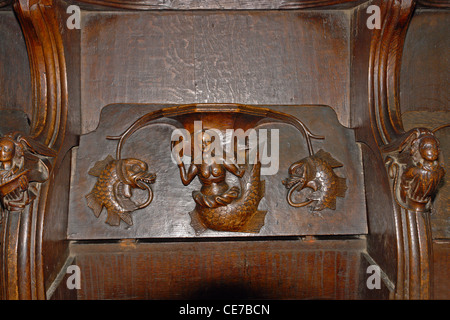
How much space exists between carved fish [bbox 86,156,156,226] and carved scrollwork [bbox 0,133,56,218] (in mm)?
213

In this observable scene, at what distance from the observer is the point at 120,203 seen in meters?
1.47

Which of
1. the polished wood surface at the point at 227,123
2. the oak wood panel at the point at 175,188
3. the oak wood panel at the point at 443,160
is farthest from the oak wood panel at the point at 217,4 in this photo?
the oak wood panel at the point at 443,160

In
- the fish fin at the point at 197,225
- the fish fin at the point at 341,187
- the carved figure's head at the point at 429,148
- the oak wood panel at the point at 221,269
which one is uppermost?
the carved figure's head at the point at 429,148

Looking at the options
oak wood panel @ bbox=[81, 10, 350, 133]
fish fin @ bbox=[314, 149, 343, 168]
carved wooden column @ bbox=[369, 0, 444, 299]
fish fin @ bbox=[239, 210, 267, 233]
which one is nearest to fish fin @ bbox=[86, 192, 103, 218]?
oak wood panel @ bbox=[81, 10, 350, 133]

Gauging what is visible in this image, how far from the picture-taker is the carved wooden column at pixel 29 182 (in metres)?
1.21

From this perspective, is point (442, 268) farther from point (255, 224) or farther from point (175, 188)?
point (175, 188)

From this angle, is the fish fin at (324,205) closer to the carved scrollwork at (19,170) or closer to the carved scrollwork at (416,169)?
the carved scrollwork at (416,169)

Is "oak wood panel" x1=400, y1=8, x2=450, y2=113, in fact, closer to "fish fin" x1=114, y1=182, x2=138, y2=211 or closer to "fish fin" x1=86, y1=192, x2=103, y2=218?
"fish fin" x1=114, y1=182, x2=138, y2=211

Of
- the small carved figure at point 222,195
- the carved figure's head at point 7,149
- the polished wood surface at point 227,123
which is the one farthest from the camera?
the small carved figure at point 222,195

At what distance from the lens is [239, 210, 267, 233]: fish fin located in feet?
4.85

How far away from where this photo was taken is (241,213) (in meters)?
1.45

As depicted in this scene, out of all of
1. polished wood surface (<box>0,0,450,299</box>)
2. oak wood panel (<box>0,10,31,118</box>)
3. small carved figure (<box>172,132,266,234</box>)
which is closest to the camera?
polished wood surface (<box>0,0,450,299</box>)

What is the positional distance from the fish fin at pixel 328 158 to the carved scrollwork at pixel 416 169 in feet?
0.75

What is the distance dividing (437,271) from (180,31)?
4.11 ft
